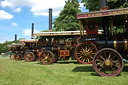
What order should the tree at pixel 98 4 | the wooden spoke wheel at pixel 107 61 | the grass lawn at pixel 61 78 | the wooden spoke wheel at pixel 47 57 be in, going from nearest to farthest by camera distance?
the grass lawn at pixel 61 78, the wooden spoke wheel at pixel 107 61, the wooden spoke wheel at pixel 47 57, the tree at pixel 98 4

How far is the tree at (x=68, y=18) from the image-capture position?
2412 centimetres

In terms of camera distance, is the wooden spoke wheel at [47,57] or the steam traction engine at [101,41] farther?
the wooden spoke wheel at [47,57]

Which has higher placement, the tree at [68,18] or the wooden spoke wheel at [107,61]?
the tree at [68,18]

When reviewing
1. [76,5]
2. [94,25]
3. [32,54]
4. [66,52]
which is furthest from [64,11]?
[94,25]

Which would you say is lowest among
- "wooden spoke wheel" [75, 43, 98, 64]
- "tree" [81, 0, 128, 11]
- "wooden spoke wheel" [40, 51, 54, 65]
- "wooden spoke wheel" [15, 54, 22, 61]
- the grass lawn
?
"wooden spoke wheel" [15, 54, 22, 61]

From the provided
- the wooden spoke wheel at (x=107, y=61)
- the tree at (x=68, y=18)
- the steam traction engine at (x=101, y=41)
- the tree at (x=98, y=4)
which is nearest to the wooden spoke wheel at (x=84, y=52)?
the steam traction engine at (x=101, y=41)

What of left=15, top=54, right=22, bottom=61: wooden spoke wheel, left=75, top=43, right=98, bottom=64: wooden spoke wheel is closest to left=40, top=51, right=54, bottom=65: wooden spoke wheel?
left=75, top=43, right=98, bottom=64: wooden spoke wheel

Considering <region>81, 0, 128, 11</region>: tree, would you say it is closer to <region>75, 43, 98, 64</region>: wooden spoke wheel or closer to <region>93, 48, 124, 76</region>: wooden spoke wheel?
<region>75, 43, 98, 64</region>: wooden spoke wheel

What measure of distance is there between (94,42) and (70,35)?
18.4 ft

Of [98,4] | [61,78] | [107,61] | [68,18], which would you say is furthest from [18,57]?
[68,18]

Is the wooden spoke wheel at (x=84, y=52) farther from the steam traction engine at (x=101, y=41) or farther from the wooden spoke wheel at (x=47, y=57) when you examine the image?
the wooden spoke wheel at (x=47, y=57)

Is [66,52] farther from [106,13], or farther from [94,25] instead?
[106,13]

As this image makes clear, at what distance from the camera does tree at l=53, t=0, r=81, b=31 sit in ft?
79.2

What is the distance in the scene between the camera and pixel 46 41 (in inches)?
408
